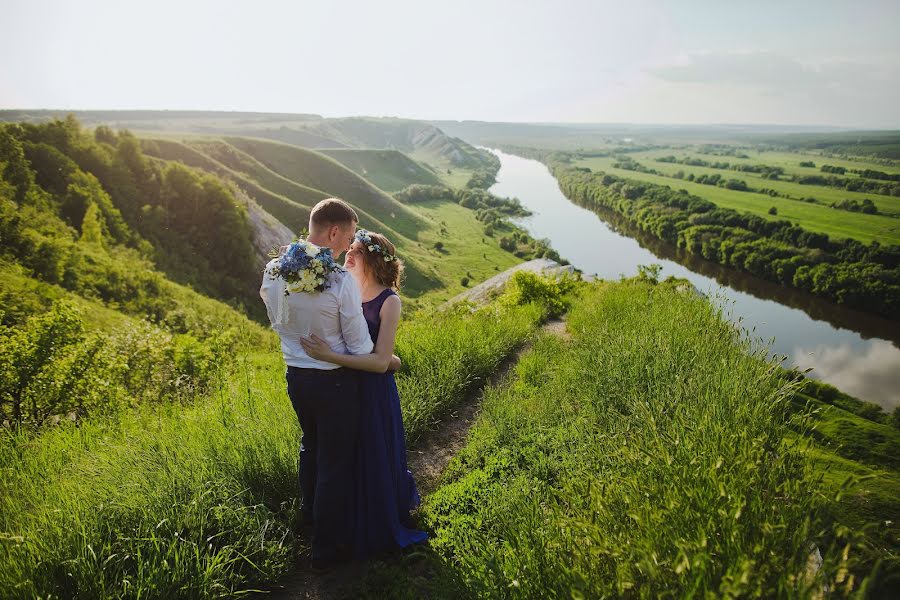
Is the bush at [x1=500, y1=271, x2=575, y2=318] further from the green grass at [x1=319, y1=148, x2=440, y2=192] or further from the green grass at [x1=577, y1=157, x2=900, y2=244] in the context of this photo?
the green grass at [x1=319, y1=148, x2=440, y2=192]

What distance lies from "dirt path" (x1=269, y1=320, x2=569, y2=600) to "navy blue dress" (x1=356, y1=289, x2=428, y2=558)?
254 millimetres

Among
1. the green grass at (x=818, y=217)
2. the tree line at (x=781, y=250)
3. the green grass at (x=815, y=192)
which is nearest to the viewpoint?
the tree line at (x=781, y=250)

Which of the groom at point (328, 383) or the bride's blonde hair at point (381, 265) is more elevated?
the bride's blonde hair at point (381, 265)

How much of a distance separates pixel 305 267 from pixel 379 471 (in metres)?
1.70

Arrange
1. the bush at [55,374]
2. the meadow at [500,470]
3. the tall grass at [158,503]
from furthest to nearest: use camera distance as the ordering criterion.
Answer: the bush at [55,374], the tall grass at [158,503], the meadow at [500,470]

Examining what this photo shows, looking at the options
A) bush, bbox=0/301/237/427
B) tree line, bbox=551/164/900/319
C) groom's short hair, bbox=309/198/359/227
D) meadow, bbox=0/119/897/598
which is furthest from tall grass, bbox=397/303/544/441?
tree line, bbox=551/164/900/319

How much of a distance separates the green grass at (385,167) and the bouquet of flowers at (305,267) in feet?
A: 383

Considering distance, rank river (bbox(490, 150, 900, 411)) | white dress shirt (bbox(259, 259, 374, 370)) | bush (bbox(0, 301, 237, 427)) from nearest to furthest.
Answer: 1. white dress shirt (bbox(259, 259, 374, 370))
2. bush (bbox(0, 301, 237, 427))
3. river (bbox(490, 150, 900, 411))

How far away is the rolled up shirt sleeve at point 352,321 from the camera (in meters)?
2.75

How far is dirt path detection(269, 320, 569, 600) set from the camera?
3.14 metres

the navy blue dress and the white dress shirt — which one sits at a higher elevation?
the white dress shirt

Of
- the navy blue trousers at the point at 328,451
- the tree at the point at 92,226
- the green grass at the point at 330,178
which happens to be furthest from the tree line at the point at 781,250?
the tree at the point at 92,226

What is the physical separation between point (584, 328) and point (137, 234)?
98.8ft

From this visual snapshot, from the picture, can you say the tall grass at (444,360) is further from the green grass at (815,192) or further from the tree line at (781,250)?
the green grass at (815,192)
